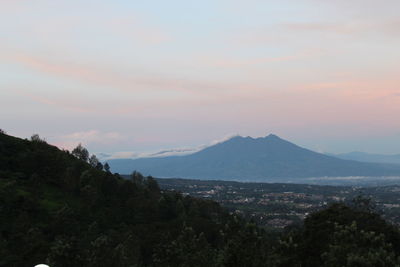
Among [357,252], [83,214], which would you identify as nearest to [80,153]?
[83,214]

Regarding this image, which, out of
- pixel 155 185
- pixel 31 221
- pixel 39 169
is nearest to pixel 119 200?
pixel 39 169

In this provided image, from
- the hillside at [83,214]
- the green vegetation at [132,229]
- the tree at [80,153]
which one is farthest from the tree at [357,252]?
the tree at [80,153]

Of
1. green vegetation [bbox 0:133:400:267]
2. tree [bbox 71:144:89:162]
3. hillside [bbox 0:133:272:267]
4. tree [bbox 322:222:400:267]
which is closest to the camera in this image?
tree [bbox 322:222:400:267]

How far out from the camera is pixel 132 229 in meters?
104

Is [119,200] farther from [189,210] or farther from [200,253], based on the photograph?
[200,253]

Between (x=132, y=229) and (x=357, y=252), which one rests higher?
(x=357, y=252)

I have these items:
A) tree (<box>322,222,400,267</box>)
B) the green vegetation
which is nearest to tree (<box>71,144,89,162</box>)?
the green vegetation

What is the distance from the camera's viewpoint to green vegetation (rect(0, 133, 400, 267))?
125 feet

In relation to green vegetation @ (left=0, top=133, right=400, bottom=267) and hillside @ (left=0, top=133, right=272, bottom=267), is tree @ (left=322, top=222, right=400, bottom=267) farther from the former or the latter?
hillside @ (left=0, top=133, right=272, bottom=267)

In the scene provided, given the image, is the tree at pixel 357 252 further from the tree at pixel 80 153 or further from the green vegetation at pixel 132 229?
the tree at pixel 80 153

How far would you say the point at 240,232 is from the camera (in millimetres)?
38875

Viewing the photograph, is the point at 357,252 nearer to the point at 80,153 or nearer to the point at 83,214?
the point at 83,214

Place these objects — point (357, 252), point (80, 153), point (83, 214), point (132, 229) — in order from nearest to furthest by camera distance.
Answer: point (357, 252)
point (132, 229)
point (83, 214)
point (80, 153)

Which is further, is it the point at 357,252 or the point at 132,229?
the point at 132,229
